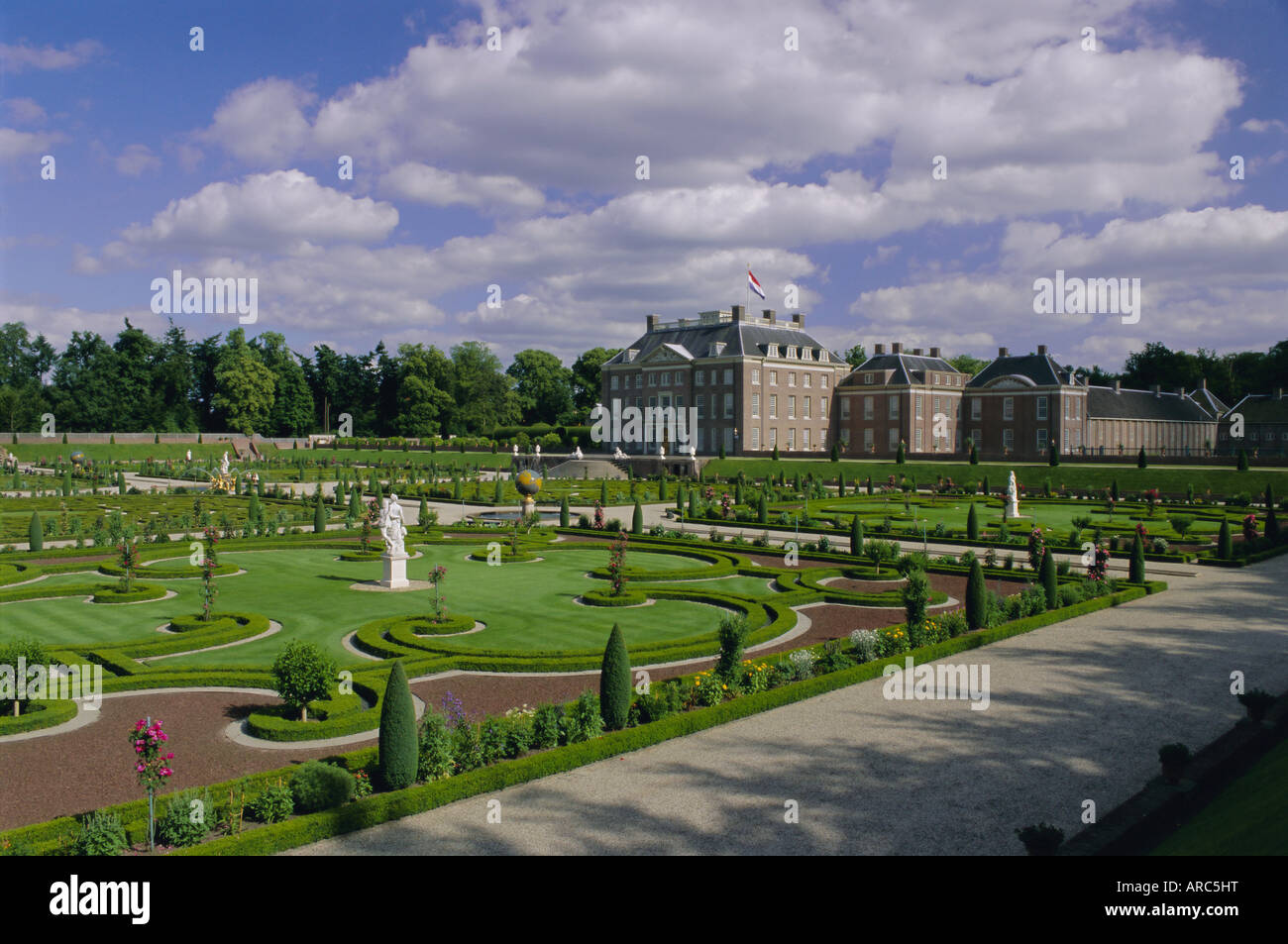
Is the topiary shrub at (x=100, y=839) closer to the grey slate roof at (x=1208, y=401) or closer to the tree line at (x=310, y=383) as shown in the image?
the tree line at (x=310, y=383)

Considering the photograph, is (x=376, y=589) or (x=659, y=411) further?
(x=659, y=411)

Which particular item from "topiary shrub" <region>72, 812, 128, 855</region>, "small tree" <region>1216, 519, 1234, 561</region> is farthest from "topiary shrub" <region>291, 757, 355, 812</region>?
"small tree" <region>1216, 519, 1234, 561</region>

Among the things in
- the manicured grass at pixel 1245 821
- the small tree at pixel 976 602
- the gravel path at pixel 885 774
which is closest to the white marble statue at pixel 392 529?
→ the gravel path at pixel 885 774

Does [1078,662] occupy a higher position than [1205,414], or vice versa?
[1205,414]

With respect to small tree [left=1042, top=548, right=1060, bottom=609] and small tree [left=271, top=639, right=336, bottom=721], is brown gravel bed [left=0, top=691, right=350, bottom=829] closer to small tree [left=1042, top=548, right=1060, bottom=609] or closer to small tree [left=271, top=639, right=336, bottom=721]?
small tree [left=271, top=639, right=336, bottom=721]

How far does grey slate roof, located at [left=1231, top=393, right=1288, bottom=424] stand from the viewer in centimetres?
9194

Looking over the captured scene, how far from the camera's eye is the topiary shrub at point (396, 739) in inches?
409

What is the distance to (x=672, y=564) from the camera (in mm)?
28672

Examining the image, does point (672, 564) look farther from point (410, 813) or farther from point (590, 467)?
point (590, 467)

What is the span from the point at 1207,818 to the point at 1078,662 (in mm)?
7286

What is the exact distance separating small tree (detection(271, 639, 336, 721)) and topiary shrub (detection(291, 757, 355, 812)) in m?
3.00

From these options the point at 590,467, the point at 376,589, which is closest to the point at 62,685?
the point at 376,589

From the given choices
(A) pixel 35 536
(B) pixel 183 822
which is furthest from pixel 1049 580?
(A) pixel 35 536
